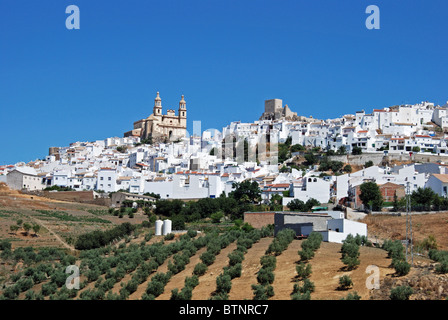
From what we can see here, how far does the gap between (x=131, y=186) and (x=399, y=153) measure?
95.2ft

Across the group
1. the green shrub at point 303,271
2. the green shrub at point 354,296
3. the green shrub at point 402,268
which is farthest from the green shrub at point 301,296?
the green shrub at point 402,268

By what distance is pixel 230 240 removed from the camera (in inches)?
1264

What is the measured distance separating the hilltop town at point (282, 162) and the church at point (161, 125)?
5.23 feet

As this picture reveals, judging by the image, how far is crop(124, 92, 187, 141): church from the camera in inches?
4124

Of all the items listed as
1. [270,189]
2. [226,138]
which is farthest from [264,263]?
[226,138]

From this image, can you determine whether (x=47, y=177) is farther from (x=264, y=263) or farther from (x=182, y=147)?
(x=264, y=263)

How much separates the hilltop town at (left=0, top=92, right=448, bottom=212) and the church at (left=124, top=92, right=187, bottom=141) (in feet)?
5.23

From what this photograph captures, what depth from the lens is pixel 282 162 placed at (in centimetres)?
7394

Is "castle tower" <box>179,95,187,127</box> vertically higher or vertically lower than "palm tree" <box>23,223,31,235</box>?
higher

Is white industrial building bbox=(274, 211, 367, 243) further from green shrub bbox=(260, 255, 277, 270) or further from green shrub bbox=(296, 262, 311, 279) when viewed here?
green shrub bbox=(296, 262, 311, 279)

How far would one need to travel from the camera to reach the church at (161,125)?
105m

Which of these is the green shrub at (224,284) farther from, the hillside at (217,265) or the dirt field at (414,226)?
the dirt field at (414,226)

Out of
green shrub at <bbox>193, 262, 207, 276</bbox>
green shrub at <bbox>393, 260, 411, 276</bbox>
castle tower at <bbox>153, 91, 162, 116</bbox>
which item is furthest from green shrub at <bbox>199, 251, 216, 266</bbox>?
castle tower at <bbox>153, 91, 162, 116</bbox>

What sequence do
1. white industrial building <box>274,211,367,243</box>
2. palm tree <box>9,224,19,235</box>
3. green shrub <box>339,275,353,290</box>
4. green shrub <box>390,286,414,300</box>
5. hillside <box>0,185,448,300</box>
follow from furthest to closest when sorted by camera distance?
palm tree <box>9,224,19,235</box> < white industrial building <box>274,211,367,243</box> < hillside <box>0,185,448,300</box> < green shrub <box>339,275,353,290</box> < green shrub <box>390,286,414,300</box>
